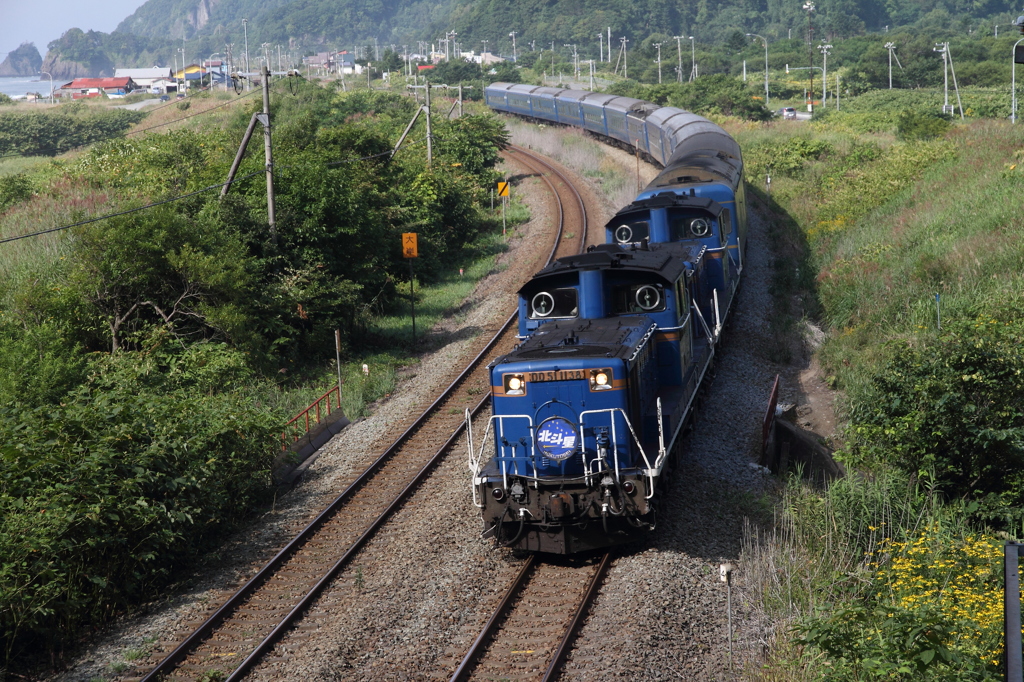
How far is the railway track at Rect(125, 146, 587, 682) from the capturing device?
32.0 feet

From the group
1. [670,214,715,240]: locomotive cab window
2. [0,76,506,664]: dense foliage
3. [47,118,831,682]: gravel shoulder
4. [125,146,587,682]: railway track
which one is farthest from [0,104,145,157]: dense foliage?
[47,118,831,682]: gravel shoulder

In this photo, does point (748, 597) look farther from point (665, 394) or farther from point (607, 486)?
point (665, 394)

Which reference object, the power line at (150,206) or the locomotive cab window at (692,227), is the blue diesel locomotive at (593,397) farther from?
the power line at (150,206)

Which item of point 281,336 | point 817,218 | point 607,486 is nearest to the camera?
point 607,486

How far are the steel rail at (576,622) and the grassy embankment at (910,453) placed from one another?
172 centimetres

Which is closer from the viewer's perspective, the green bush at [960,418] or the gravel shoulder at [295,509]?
the gravel shoulder at [295,509]

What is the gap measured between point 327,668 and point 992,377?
9.74 m

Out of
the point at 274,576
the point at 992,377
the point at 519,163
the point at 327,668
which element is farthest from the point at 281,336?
the point at 519,163

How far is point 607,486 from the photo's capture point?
35.5 feet

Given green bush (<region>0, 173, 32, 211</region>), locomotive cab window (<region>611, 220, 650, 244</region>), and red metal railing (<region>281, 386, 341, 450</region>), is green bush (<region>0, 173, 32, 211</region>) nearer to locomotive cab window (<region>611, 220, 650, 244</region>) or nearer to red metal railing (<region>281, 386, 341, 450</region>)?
red metal railing (<region>281, 386, 341, 450</region>)

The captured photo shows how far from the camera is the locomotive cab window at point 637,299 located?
12.9 metres

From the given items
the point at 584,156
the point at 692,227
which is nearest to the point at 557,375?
the point at 692,227

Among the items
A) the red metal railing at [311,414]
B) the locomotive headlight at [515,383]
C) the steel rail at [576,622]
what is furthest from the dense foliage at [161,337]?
the steel rail at [576,622]

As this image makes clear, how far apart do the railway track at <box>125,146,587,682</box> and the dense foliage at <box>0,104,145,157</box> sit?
59044mm
